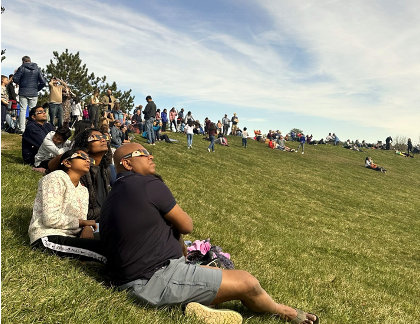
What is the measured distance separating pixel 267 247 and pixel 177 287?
5.16 m

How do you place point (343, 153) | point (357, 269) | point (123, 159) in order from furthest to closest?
point (343, 153) < point (357, 269) < point (123, 159)

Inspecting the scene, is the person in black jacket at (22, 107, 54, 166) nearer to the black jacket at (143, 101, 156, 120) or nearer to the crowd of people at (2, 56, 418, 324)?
the crowd of people at (2, 56, 418, 324)

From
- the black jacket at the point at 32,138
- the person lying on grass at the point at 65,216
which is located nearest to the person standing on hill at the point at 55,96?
the black jacket at the point at 32,138

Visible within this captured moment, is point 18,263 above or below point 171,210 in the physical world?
below

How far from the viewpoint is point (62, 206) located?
457 cm

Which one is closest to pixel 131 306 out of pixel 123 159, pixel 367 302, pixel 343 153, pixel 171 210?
pixel 171 210

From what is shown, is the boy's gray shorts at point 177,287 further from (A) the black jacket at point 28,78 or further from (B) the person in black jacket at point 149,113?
(B) the person in black jacket at point 149,113

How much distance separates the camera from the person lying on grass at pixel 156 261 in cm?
327

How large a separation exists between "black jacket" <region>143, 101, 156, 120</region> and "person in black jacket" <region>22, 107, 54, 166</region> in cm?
1160

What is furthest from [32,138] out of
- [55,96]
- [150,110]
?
[150,110]

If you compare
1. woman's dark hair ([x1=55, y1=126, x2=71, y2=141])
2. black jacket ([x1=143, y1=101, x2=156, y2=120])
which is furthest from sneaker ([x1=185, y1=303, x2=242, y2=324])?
black jacket ([x1=143, y1=101, x2=156, y2=120])

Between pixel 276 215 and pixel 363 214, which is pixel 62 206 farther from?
pixel 363 214

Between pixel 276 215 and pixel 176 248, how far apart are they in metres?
9.80

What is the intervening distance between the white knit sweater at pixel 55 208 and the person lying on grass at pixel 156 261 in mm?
1301
